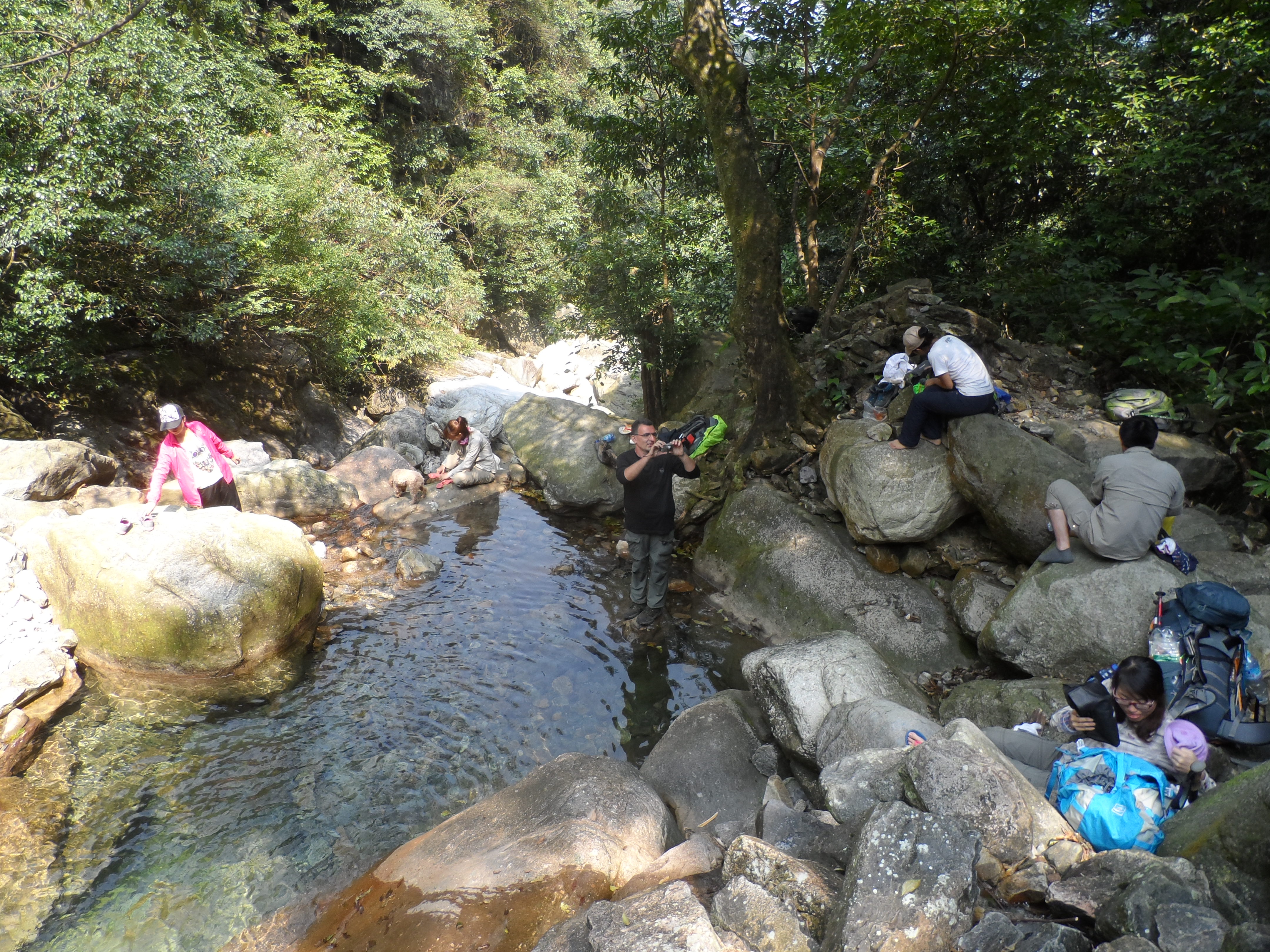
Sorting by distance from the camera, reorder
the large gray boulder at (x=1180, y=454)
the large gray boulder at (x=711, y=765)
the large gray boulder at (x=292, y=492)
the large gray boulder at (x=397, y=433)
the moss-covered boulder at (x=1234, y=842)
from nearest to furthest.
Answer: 1. the moss-covered boulder at (x=1234, y=842)
2. the large gray boulder at (x=711, y=765)
3. the large gray boulder at (x=1180, y=454)
4. the large gray boulder at (x=292, y=492)
5. the large gray boulder at (x=397, y=433)

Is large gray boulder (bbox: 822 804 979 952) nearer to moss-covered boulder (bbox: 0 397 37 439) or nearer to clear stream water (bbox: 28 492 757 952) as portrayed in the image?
clear stream water (bbox: 28 492 757 952)

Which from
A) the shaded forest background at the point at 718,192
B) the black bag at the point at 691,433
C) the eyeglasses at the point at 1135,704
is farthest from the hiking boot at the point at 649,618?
the shaded forest background at the point at 718,192

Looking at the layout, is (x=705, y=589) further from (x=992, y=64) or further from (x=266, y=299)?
(x=266, y=299)

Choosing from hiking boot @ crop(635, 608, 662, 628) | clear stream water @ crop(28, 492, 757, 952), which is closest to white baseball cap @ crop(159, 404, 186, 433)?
clear stream water @ crop(28, 492, 757, 952)

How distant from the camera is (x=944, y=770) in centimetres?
349

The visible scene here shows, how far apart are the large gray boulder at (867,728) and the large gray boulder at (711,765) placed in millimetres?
587

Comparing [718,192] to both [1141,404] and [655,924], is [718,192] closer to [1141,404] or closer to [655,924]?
[1141,404]

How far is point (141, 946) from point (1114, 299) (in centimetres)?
1069

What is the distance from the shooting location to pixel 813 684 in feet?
16.8

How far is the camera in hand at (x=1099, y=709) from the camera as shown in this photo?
3.99 meters

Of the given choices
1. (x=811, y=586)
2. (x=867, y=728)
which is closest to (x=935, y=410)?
(x=811, y=586)

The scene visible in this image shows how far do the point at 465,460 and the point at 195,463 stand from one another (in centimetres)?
479

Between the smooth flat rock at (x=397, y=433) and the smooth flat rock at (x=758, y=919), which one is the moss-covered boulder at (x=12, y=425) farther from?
the smooth flat rock at (x=758, y=919)

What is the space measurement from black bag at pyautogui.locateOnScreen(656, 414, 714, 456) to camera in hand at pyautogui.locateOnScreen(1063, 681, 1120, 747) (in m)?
4.14
